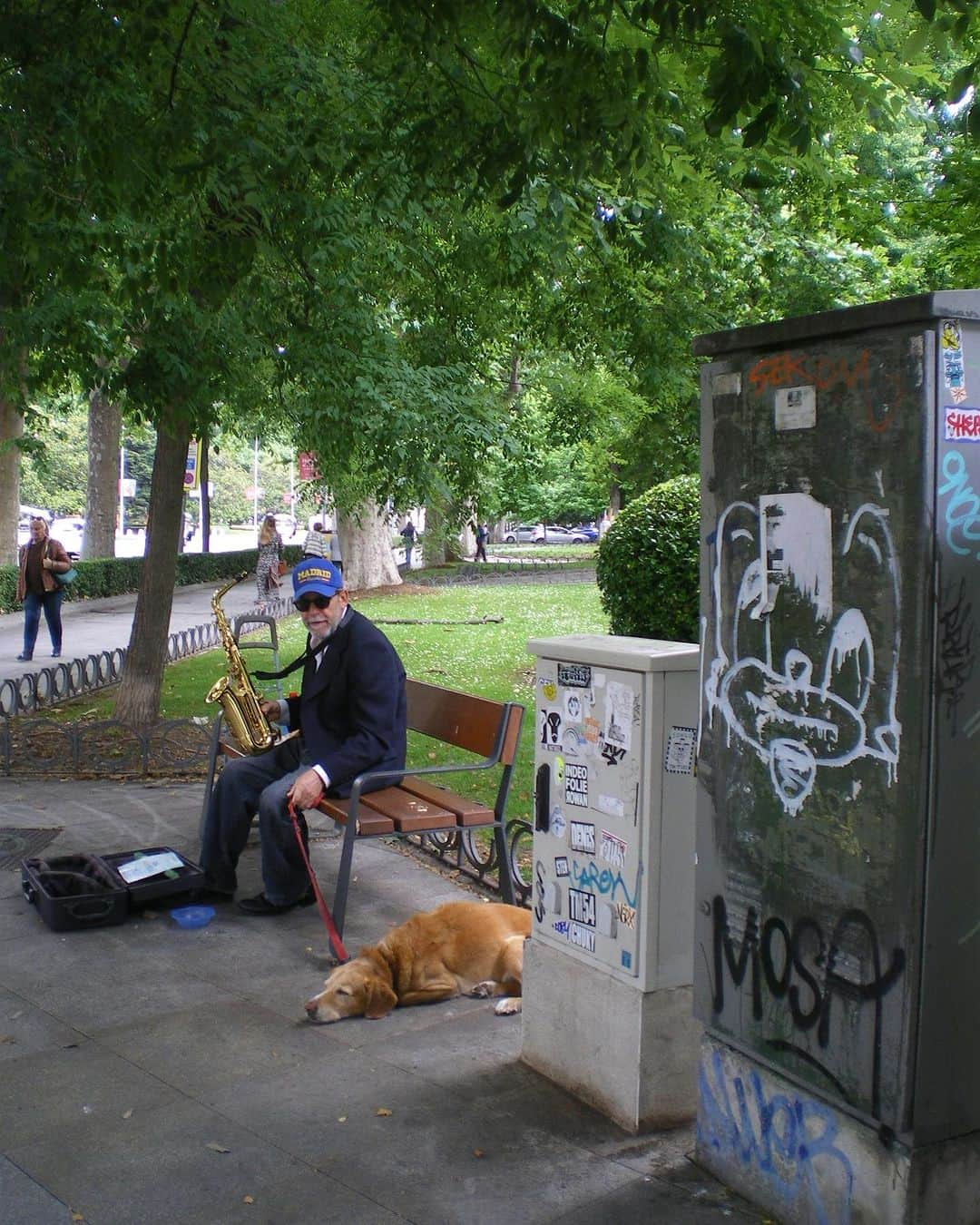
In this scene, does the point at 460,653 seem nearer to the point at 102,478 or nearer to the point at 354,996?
the point at 354,996

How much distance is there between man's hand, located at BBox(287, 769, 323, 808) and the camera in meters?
5.50

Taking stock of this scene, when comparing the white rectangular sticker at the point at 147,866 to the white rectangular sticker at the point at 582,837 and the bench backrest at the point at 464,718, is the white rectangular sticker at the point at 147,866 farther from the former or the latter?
the white rectangular sticker at the point at 582,837

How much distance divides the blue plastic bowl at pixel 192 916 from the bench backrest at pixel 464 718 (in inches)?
55.8

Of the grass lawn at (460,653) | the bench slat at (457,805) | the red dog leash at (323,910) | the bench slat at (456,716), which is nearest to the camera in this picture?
the red dog leash at (323,910)

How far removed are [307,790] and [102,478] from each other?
25.8 m

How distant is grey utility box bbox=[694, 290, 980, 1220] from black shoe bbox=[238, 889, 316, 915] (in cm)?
288

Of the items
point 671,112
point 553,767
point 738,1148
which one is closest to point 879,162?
point 671,112

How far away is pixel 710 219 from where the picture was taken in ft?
39.0

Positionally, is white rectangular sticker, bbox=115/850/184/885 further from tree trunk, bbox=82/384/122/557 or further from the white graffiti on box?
tree trunk, bbox=82/384/122/557

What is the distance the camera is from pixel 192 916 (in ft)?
18.7

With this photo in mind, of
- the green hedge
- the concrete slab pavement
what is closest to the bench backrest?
the concrete slab pavement

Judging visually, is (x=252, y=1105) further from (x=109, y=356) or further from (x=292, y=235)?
(x=109, y=356)

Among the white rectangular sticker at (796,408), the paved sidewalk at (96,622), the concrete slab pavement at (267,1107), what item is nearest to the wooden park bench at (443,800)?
the concrete slab pavement at (267,1107)

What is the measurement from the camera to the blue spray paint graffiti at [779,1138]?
3061 millimetres
